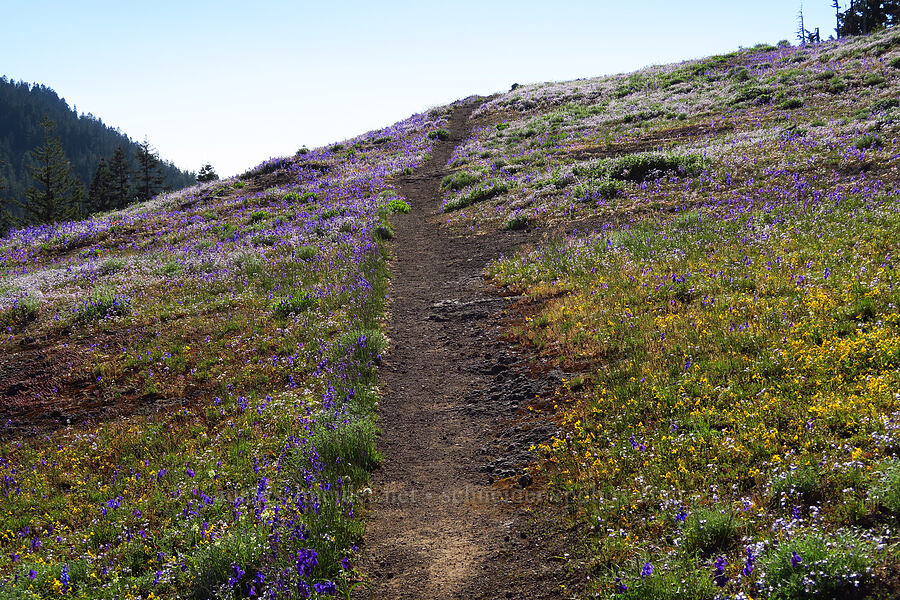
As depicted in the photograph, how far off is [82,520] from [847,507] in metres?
8.77

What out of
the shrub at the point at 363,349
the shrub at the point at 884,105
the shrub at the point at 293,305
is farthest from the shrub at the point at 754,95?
the shrub at the point at 363,349

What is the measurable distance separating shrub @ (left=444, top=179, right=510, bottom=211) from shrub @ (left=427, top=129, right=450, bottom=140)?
20.8 metres

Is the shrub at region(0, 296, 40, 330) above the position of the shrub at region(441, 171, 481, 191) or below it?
below

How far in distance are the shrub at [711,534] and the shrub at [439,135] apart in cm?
4248

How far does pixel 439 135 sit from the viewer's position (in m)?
44.9

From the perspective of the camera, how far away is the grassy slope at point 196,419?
5.84 meters

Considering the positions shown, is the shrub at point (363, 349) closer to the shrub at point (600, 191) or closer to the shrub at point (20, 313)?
the shrub at point (20, 313)

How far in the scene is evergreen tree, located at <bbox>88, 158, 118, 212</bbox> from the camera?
227ft

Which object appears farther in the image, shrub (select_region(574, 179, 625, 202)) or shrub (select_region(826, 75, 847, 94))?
shrub (select_region(826, 75, 847, 94))

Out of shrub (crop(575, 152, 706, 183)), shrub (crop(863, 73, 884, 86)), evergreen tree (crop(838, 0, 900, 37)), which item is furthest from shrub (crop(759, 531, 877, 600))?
evergreen tree (crop(838, 0, 900, 37))

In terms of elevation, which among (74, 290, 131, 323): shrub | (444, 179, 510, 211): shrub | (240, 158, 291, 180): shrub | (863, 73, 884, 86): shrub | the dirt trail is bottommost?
the dirt trail

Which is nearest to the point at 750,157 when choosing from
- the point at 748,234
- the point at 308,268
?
the point at 748,234

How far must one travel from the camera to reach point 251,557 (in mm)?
5574

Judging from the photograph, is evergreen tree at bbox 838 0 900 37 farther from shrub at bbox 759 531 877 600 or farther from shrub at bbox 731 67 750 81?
shrub at bbox 759 531 877 600
